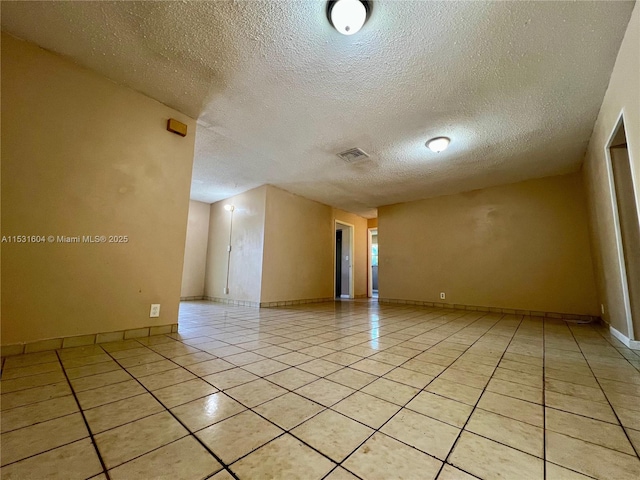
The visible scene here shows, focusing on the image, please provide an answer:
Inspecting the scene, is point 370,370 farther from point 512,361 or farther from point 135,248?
point 135,248

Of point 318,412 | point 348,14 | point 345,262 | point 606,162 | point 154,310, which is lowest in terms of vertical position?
point 318,412

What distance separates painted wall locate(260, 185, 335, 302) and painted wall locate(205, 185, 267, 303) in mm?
176

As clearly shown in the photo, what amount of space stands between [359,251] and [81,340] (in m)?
6.08

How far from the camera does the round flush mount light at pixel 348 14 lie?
62.2 inches

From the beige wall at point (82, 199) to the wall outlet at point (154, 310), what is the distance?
0.12ft

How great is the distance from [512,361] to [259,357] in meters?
1.92


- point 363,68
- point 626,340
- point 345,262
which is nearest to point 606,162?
point 626,340

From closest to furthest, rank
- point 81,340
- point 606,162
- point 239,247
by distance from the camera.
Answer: point 81,340
point 606,162
point 239,247

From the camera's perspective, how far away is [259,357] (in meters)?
1.91

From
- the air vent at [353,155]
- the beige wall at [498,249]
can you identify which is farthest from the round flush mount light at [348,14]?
the beige wall at [498,249]

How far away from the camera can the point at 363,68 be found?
6.97 feet

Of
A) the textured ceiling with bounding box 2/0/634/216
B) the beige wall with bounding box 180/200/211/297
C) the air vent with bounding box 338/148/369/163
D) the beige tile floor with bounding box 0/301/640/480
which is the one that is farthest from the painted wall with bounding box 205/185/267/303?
the beige tile floor with bounding box 0/301/640/480

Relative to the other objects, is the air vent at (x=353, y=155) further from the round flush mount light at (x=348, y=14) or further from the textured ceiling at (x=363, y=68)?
the round flush mount light at (x=348, y=14)

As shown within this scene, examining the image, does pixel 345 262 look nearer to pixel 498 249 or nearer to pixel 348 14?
pixel 498 249
